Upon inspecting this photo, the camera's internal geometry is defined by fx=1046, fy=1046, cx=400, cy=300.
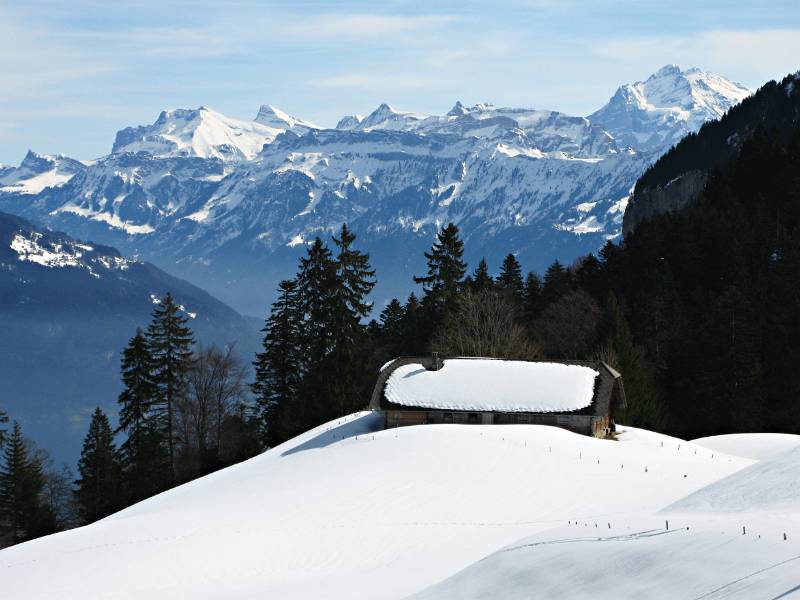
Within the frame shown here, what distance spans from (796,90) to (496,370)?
281 feet

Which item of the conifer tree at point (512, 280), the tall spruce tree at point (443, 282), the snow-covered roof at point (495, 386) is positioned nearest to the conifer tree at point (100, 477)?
the snow-covered roof at point (495, 386)

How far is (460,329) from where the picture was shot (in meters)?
69.3

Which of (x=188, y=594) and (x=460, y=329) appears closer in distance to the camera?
(x=188, y=594)

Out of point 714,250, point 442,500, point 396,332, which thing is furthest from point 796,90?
point 442,500

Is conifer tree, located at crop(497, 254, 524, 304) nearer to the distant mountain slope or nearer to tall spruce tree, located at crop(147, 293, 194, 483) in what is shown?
the distant mountain slope

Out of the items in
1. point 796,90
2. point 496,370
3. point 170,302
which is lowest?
point 496,370

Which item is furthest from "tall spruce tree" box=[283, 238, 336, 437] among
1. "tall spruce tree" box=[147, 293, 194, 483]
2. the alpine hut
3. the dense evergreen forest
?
the alpine hut

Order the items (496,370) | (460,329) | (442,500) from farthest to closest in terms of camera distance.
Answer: (460,329) < (496,370) < (442,500)

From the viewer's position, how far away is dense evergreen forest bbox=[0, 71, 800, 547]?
63188 mm

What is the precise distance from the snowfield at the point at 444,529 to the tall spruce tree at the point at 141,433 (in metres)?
16.8

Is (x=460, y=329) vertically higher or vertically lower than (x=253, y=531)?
higher

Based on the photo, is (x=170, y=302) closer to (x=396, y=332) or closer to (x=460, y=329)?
(x=460, y=329)

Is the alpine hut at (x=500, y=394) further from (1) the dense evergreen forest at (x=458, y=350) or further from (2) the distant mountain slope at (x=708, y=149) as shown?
(2) the distant mountain slope at (x=708, y=149)

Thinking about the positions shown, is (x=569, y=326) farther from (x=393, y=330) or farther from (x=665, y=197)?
(x=665, y=197)
